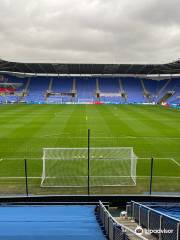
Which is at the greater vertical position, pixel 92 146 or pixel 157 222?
pixel 157 222

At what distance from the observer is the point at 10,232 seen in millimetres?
8688

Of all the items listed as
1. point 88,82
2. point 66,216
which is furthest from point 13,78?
point 66,216

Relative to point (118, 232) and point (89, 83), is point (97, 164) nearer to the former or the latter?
point (118, 232)

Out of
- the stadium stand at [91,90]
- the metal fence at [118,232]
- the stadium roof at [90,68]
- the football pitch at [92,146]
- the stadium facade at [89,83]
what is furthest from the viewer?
the stadium stand at [91,90]

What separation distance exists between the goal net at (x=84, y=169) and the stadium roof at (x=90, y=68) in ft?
210

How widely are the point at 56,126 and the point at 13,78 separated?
69922 mm

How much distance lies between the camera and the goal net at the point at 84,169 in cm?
1620

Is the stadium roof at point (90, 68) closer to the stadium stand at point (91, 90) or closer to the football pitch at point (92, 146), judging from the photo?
the stadium stand at point (91, 90)

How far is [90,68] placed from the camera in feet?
295

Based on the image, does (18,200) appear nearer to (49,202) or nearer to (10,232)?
(49,202)

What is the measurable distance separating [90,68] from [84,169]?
243 ft

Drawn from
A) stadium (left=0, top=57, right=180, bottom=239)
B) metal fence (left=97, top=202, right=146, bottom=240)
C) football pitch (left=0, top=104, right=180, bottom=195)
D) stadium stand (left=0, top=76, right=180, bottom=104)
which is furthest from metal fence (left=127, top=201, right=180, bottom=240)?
stadium stand (left=0, top=76, right=180, bottom=104)

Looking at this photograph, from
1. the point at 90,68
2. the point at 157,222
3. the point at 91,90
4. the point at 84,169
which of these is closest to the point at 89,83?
the point at 91,90

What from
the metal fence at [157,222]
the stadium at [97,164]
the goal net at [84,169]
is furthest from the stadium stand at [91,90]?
the metal fence at [157,222]
